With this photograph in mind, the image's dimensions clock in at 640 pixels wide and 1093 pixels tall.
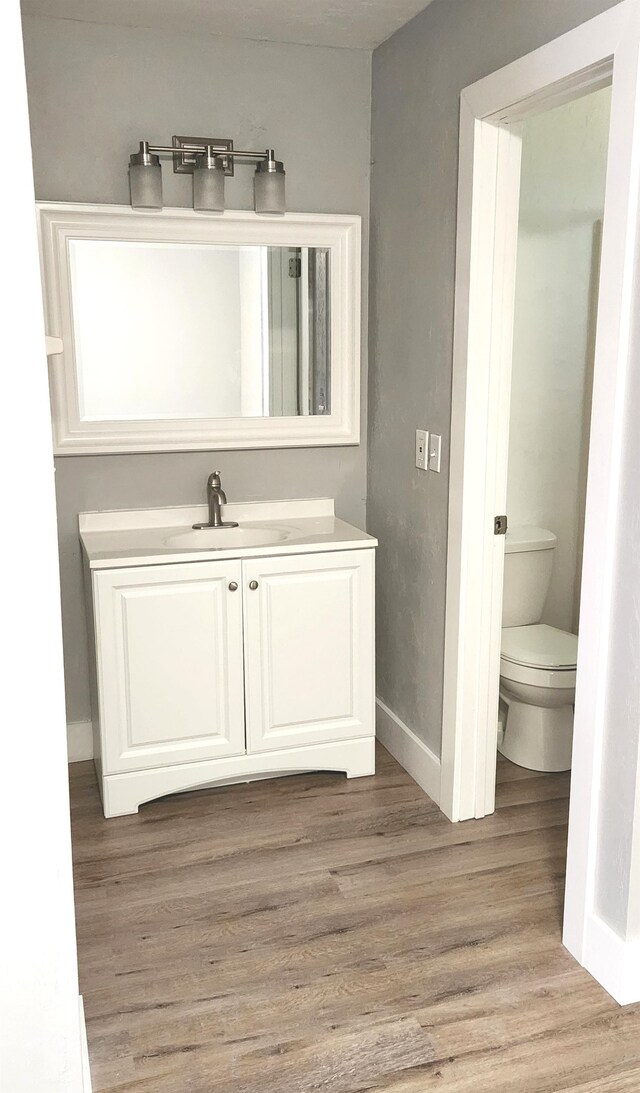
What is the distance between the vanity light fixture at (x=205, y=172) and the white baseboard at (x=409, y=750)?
1.77m

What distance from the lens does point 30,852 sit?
1.40 metres

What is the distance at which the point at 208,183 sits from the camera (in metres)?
2.94

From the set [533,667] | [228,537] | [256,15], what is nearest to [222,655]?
[228,537]

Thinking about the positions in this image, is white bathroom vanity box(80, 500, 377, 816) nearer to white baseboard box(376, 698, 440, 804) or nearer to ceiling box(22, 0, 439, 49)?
white baseboard box(376, 698, 440, 804)

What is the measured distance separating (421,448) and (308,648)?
723 mm

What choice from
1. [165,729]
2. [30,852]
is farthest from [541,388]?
[30,852]

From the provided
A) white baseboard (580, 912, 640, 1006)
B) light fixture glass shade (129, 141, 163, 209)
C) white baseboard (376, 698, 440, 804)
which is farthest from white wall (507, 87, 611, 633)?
white baseboard (580, 912, 640, 1006)

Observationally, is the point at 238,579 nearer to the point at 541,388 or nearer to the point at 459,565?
the point at 459,565

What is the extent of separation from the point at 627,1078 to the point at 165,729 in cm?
157

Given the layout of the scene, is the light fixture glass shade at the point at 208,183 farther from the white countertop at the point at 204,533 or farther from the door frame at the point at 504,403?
the white countertop at the point at 204,533

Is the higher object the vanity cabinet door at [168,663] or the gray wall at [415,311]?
the gray wall at [415,311]

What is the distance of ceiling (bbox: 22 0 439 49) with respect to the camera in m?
2.67

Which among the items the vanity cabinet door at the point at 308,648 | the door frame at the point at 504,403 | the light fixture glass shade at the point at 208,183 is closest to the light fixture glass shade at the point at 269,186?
the light fixture glass shade at the point at 208,183

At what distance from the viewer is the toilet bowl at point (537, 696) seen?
10.0 feet
